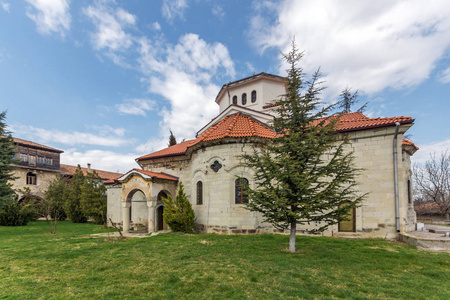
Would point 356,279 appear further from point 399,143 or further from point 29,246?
point 29,246

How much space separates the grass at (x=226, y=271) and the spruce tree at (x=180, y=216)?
8.63ft

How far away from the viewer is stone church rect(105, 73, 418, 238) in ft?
32.7

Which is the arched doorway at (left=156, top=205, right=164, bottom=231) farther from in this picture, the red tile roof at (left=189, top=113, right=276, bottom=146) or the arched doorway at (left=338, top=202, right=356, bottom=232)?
the arched doorway at (left=338, top=202, right=356, bottom=232)

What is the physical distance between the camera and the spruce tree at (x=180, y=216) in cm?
1191

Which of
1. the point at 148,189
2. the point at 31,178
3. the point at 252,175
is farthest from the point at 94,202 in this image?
the point at 252,175

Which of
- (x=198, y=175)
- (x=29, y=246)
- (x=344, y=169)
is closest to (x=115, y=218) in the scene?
(x=29, y=246)

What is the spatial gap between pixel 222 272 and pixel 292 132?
511 cm

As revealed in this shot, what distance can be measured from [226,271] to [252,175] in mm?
6094

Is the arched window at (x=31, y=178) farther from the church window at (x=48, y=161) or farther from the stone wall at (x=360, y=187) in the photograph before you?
the stone wall at (x=360, y=187)

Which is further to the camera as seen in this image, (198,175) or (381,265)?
(198,175)

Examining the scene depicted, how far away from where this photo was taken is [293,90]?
8008 millimetres

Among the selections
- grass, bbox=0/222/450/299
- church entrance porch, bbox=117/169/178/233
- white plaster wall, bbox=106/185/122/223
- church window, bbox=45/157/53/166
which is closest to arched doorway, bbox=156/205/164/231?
church entrance porch, bbox=117/169/178/233

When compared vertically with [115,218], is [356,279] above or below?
above

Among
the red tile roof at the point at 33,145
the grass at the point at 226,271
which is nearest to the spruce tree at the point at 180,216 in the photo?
the grass at the point at 226,271
